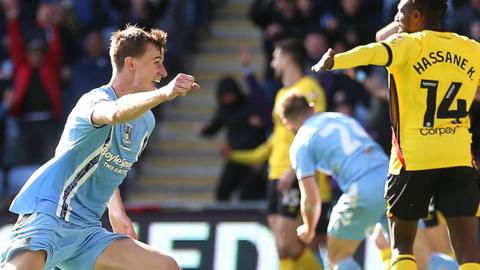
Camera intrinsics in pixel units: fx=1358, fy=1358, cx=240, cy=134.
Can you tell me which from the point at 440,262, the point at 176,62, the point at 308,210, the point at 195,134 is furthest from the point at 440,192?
the point at 176,62

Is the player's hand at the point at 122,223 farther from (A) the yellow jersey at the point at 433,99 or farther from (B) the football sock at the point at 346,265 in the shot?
(B) the football sock at the point at 346,265

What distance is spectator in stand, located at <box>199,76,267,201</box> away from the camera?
48.5ft

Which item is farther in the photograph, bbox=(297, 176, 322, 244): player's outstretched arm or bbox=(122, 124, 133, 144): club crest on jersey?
bbox=(297, 176, 322, 244): player's outstretched arm

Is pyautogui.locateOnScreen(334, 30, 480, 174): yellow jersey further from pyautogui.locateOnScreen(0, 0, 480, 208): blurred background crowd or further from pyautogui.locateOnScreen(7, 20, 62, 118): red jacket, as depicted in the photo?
pyautogui.locateOnScreen(7, 20, 62, 118): red jacket

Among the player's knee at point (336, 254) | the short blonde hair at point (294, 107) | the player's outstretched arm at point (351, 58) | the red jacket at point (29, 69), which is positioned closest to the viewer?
the player's outstretched arm at point (351, 58)

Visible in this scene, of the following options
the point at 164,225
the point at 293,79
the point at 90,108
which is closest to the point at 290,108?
the point at 293,79

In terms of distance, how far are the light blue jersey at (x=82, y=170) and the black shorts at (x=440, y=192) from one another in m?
1.72

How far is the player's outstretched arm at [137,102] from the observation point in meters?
7.32

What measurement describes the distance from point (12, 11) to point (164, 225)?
4.37 metres

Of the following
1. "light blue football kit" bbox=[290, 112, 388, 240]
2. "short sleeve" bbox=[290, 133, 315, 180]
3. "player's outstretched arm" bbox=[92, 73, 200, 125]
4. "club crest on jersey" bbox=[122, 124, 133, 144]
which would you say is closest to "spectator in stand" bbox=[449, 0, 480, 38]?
"light blue football kit" bbox=[290, 112, 388, 240]

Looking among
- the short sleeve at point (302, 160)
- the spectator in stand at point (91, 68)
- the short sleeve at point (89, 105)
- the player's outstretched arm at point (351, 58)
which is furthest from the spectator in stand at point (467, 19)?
the short sleeve at point (89, 105)

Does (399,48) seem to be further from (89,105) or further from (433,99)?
(89,105)

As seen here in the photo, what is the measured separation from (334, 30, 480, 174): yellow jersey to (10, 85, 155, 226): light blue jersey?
170 centimetres

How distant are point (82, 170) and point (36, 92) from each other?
737cm
